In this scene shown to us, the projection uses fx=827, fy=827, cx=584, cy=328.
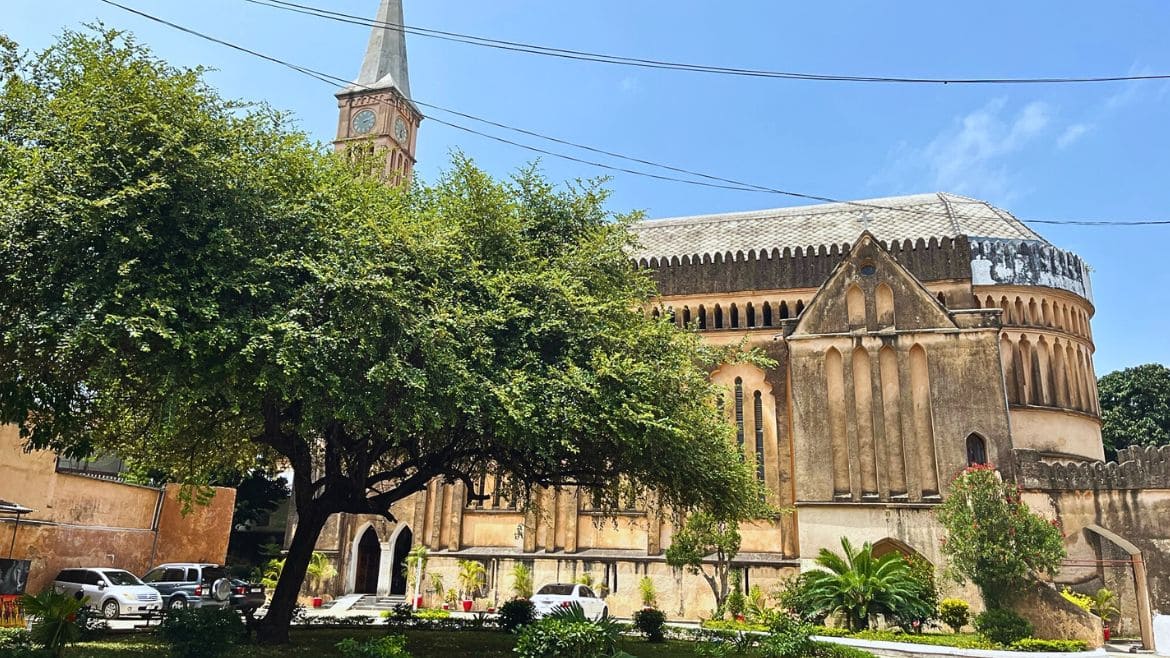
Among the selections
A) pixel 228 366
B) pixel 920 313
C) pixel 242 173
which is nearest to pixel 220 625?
pixel 228 366

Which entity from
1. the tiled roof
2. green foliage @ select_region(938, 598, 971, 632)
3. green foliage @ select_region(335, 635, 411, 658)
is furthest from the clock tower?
green foliage @ select_region(335, 635, 411, 658)

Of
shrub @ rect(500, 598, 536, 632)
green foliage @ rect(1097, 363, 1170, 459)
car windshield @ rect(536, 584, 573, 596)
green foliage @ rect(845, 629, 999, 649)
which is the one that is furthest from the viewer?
green foliage @ rect(1097, 363, 1170, 459)

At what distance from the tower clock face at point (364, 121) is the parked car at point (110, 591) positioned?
3653 cm

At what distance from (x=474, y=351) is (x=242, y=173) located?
4.68m

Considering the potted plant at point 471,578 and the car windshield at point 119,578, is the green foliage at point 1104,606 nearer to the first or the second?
the potted plant at point 471,578

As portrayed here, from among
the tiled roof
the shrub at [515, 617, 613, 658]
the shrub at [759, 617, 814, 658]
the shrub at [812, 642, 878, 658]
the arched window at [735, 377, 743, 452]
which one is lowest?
the shrub at [812, 642, 878, 658]

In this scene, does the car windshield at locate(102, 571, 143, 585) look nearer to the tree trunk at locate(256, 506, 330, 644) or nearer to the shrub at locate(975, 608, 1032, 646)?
the tree trunk at locate(256, 506, 330, 644)

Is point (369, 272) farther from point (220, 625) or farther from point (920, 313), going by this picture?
point (920, 313)

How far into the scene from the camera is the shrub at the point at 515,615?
788 inches

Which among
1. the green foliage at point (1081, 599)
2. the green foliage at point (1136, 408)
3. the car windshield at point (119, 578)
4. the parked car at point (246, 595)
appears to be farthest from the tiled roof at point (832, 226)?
the car windshield at point (119, 578)

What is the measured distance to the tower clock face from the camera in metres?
54.1

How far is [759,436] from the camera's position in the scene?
109ft

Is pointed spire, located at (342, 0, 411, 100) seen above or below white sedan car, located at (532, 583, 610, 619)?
above

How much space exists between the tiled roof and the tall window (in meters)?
7.62
